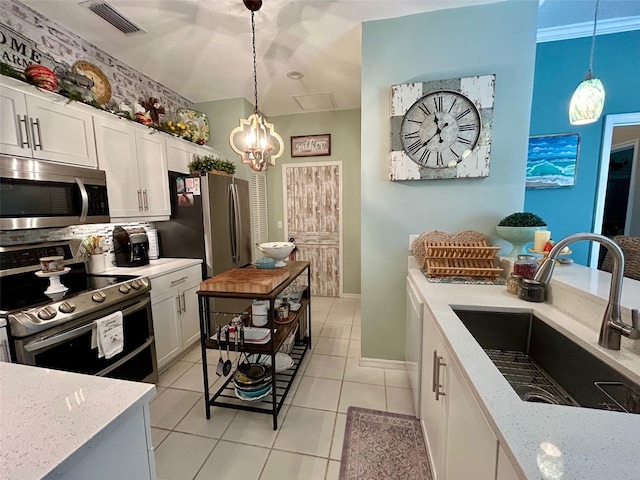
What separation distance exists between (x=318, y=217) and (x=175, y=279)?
2297mm

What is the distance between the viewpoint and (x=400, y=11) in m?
1.91

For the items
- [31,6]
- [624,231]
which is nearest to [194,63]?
[31,6]

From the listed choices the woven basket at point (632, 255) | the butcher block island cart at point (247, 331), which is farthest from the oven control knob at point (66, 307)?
the woven basket at point (632, 255)

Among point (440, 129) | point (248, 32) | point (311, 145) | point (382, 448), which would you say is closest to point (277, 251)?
point (382, 448)

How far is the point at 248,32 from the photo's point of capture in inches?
83.7

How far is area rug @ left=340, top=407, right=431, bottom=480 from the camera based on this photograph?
1386 mm

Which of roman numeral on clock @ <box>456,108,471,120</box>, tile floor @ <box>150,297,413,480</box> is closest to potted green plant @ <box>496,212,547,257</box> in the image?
roman numeral on clock @ <box>456,108,471,120</box>

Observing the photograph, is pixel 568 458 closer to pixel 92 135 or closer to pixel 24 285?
pixel 24 285

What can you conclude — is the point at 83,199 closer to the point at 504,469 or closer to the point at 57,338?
the point at 57,338

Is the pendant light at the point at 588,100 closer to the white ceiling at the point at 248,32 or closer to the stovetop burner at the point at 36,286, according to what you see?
the white ceiling at the point at 248,32

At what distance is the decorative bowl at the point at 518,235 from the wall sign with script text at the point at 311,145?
2738mm

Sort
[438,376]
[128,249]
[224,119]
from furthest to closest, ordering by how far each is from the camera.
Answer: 1. [224,119]
2. [128,249]
3. [438,376]

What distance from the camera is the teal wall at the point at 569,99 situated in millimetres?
2377

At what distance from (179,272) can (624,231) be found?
14.8 ft
